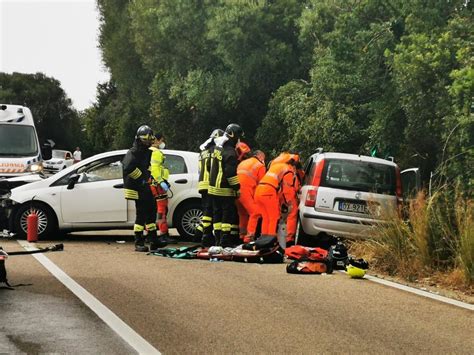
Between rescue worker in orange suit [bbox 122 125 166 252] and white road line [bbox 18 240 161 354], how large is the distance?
88.7 inches

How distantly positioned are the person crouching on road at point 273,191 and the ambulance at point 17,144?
7992 millimetres

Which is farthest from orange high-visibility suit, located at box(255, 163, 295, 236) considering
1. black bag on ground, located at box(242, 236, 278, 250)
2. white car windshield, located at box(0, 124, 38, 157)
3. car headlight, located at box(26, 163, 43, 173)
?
white car windshield, located at box(0, 124, 38, 157)

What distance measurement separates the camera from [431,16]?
98.3ft

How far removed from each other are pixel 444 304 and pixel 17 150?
46.2 feet

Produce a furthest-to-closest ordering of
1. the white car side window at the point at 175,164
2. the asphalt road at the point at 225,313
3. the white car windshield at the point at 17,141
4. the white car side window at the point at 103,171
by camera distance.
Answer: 1. the white car windshield at the point at 17,141
2. the white car side window at the point at 175,164
3. the white car side window at the point at 103,171
4. the asphalt road at the point at 225,313

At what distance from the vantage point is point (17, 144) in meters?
22.0

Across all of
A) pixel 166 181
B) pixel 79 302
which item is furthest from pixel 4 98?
pixel 79 302

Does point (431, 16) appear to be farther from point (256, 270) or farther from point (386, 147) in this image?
point (256, 270)

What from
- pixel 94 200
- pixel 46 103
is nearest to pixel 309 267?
pixel 94 200

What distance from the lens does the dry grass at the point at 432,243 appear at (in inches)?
440

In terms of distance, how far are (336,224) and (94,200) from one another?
14.2 feet

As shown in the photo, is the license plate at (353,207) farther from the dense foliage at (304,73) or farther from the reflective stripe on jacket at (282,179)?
the dense foliage at (304,73)

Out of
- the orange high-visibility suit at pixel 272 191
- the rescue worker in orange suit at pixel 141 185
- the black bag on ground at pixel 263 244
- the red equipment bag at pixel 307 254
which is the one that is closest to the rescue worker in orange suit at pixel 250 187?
the orange high-visibility suit at pixel 272 191

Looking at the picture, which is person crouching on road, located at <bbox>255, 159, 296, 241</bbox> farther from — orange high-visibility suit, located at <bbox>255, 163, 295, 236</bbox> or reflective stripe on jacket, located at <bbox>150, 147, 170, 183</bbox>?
A: reflective stripe on jacket, located at <bbox>150, 147, 170, 183</bbox>
